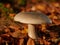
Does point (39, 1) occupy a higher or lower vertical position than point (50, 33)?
higher

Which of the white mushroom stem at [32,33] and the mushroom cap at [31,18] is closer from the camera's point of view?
the mushroom cap at [31,18]

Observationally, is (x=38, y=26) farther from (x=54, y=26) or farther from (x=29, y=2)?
(x=29, y=2)

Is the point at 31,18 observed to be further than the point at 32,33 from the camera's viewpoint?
No

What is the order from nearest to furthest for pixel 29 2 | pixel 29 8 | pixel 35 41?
pixel 35 41
pixel 29 8
pixel 29 2

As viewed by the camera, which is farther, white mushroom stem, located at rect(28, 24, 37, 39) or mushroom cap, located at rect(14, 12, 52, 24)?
white mushroom stem, located at rect(28, 24, 37, 39)

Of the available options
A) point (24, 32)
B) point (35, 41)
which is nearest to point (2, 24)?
point (24, 32)

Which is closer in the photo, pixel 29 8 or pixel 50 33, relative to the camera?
pixel 50 33

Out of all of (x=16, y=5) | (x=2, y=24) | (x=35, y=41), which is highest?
(x=16, y=5)

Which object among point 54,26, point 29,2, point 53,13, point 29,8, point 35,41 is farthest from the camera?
point 29,2

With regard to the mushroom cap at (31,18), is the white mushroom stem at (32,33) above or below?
below

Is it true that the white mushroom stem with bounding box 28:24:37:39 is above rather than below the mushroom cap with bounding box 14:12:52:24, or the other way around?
below

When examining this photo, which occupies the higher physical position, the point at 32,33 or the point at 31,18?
the point at 31,18
